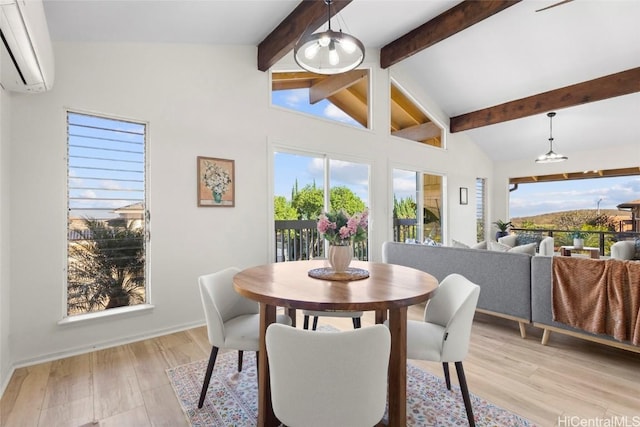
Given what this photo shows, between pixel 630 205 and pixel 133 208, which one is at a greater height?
pixel 630 205

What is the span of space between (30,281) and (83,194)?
755 millimetres

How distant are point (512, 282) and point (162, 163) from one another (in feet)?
11.4

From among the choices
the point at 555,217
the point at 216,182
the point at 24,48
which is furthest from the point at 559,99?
the point at 24,48

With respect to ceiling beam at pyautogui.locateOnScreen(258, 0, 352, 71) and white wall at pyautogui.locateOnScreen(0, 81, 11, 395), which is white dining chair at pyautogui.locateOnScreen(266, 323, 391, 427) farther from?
ceiling beam at pyautogui.locateOnScreen(258, 0, 352, 71)

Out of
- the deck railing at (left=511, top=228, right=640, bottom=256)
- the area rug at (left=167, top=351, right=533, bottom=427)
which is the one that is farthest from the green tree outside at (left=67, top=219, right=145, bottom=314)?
the deck railing at (left=511, top=228, right=640, bottom=256)

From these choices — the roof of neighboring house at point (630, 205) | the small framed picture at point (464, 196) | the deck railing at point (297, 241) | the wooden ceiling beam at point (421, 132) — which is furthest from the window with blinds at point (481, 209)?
the deck railing at point (297, 241)

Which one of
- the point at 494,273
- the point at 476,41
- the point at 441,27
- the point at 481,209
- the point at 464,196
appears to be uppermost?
the point at 476,41

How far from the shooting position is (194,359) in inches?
94.7

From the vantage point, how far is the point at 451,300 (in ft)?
5.98

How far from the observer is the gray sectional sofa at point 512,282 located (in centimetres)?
260

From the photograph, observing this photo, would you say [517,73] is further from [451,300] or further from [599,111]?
[451,300]

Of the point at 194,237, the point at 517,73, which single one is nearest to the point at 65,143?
the point at 194,237

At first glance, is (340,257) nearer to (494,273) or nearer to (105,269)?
Result: (494,273)

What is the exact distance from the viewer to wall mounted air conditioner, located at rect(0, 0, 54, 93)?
1.35 metres
